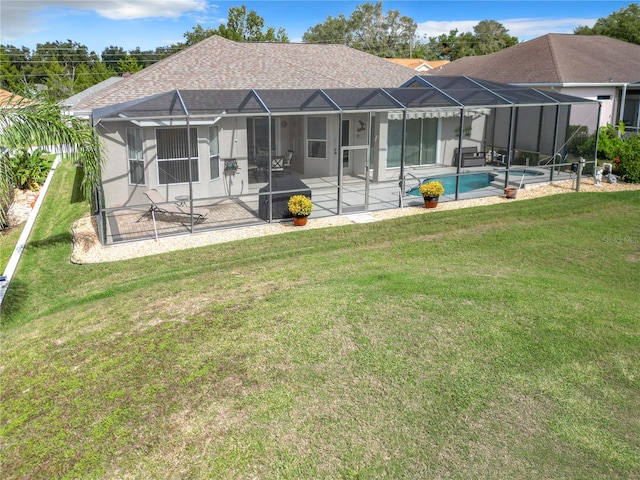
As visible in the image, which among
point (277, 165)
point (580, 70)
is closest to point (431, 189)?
point (277, 165)

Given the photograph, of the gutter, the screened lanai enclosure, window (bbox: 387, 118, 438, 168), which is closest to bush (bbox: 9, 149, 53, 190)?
the gutter

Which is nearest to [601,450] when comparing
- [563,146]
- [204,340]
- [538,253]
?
[204,340]

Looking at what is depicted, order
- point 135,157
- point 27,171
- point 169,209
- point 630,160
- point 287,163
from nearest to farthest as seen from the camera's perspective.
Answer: point 169,209 → point 135,157 → point 630,160 → point 27,171 → point 287,163

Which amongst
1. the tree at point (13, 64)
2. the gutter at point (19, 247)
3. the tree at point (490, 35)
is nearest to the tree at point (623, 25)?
the tree at point (490, 35)

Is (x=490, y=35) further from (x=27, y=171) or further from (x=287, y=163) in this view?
(x=27, y=171)

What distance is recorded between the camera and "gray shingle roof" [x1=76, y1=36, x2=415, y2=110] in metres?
18.0

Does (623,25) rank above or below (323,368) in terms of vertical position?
above

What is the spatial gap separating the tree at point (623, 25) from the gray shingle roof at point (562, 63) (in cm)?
1499

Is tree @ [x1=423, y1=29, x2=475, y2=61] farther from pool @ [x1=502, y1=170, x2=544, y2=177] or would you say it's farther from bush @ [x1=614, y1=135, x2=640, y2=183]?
pool @ [x1=502, y1=170, x2=544, y2=177]

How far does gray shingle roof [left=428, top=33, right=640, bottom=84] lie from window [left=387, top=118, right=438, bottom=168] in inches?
254

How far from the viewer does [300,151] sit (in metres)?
21.3

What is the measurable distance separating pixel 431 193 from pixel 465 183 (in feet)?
14.0

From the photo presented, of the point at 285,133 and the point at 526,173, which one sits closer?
Answer: the point at 526,173

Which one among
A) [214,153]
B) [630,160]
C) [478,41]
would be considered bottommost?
[630,160]
